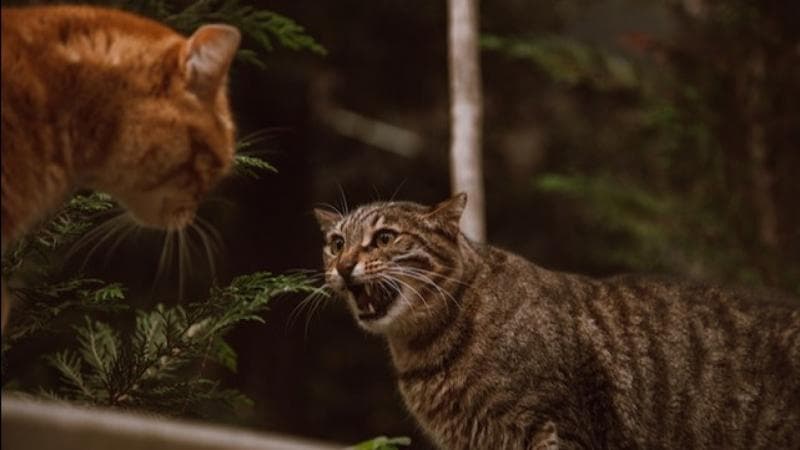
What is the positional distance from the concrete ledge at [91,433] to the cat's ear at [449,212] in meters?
1.78

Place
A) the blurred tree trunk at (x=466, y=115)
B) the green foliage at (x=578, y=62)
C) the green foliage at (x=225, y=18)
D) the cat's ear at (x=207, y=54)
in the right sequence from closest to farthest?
the cat's ear at (x=207, y=54), the green foliage at (x=225, y=18), the blurred tree trunk at (x=466, y=115), the green foliage at (x=578, y=62)

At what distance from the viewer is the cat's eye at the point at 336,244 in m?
3.68

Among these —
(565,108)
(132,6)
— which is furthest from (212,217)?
(565,108)

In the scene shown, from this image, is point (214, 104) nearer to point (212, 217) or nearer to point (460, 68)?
point (460, 68)

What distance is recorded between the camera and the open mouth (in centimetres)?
352

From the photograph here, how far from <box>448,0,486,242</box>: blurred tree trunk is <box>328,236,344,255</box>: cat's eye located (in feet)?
3.81

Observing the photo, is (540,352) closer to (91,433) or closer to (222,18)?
(222,18)

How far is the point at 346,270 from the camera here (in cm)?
348

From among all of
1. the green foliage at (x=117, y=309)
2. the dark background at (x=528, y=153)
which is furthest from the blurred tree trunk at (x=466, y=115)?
the green foliage at (x=117, y=309)

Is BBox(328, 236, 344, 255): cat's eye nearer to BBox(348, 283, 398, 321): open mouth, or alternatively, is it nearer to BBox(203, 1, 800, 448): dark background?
BBox(348, 283, 398, 321): open mouth

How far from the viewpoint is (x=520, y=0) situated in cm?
873

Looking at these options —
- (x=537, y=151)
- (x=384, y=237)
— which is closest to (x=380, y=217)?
(x=384, y=237)

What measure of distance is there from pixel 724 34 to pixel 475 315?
3272mm

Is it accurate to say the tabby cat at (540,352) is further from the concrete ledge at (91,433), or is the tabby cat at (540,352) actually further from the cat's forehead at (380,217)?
the concrete ledge at (91,433)
